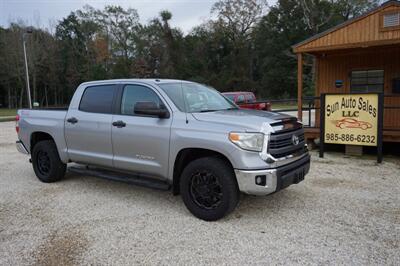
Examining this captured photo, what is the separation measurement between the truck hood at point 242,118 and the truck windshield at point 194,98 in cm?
30

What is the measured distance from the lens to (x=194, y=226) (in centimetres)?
435

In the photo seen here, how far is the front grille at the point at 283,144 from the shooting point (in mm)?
4242

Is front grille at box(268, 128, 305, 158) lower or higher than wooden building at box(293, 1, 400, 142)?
lower

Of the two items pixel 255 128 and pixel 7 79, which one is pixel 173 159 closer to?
pixel 255 128

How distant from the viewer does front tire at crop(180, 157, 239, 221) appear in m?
4.28

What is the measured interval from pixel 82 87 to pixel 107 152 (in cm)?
142

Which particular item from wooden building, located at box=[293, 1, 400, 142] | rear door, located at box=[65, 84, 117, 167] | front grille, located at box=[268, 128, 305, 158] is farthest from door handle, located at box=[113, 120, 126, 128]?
wooden building, located at box=[293, 1, 400, 142]

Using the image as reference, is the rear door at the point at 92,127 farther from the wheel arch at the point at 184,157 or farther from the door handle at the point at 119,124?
the wheel arch at the point at 184,157

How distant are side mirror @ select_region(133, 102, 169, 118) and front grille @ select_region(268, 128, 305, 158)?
1.50 metres

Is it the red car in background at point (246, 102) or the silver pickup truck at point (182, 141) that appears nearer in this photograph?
the silver pickup truck at point (182, 141)

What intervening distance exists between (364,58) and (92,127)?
8697mm

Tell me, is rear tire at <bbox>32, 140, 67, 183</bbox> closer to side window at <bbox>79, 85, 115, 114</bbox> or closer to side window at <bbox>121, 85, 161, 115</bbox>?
side window at <bbox>79, 85, 115, 114</bbox>

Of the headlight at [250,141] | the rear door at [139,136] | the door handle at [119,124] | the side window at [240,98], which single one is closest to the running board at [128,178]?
the rear door at [139,136]

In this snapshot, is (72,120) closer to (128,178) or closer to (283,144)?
(128,178)
